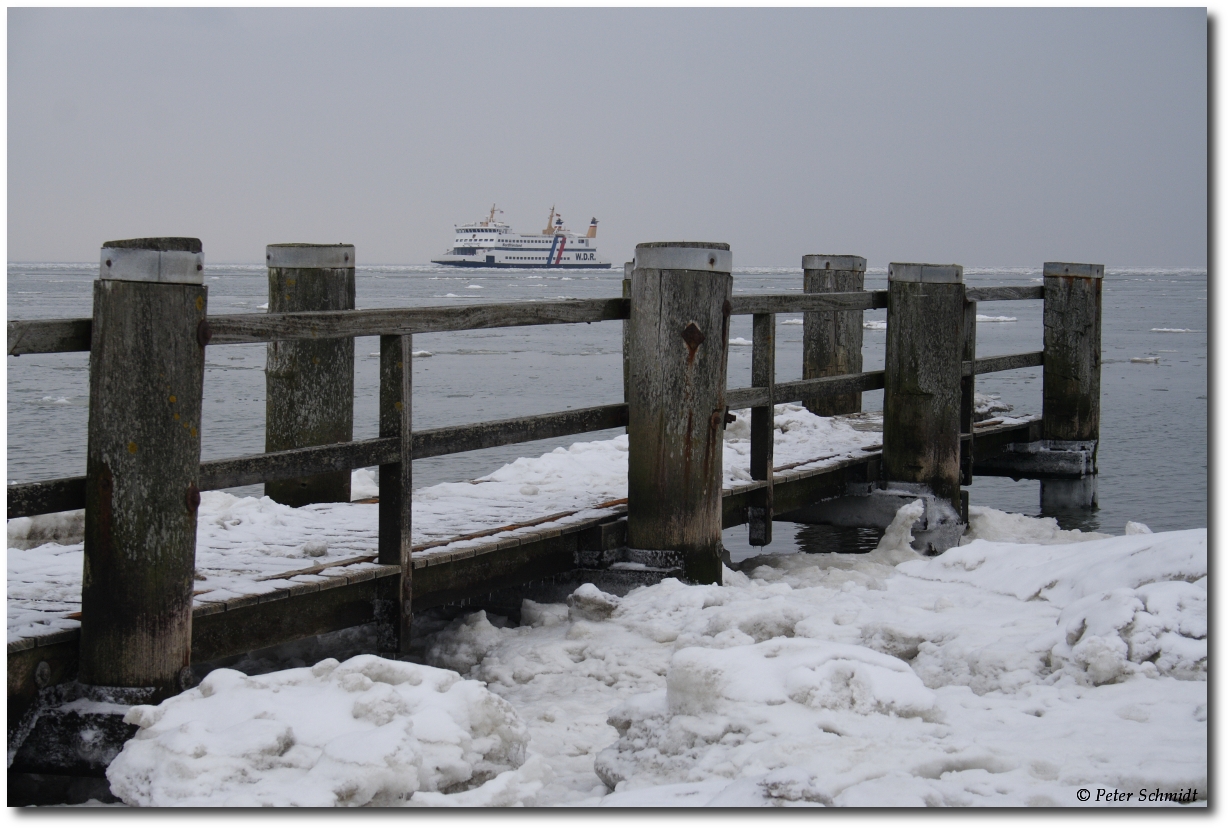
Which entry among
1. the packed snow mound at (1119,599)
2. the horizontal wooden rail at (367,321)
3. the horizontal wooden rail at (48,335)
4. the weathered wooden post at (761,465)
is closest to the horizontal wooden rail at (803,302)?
the horizontal wooden rail at (367,321)

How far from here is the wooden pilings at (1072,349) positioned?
30.6 ft

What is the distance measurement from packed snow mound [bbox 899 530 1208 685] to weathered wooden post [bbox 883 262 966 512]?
1.85 metres

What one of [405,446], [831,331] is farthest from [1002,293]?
[405,446]

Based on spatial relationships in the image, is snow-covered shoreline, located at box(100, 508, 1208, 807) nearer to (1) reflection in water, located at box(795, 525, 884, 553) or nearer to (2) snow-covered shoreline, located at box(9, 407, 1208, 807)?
(2) snow-covered shoreline, located at box(9, 407, 1208, 807)

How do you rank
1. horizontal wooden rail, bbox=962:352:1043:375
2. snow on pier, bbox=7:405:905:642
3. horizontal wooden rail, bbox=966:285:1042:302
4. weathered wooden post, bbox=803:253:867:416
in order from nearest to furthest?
snow on pier, bbox=7:405:905:642 → horizontal wooden rail, bbox=966:285:1042:302 → horizontal wooden rail, bbox=962:352:1043:375 → weathered wooden post, bbox=803:253:867:416

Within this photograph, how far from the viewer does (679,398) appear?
5.48m

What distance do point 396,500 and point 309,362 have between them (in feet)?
5.60

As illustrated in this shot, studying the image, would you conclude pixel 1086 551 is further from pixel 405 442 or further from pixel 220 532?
pixel 220 532

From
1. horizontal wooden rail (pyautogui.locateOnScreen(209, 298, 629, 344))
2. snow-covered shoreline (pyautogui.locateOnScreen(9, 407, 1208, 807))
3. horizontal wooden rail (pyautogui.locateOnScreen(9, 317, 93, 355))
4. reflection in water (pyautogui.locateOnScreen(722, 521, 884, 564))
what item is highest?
horizontal wooden rail (pyautogui.locateOnScreen(209, 298, 629, 344))

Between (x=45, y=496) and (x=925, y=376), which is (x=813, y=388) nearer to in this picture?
(x=925, y=376)

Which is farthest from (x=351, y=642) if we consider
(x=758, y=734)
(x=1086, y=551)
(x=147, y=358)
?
(x=1086, y=551)

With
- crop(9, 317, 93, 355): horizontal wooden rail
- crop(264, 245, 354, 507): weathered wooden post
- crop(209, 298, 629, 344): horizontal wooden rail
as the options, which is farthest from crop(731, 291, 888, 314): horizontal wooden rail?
crop(9, 317, 93, 355): horizontal wooden rail

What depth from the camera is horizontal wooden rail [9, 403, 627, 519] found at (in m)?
3.80

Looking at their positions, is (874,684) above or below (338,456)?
below
